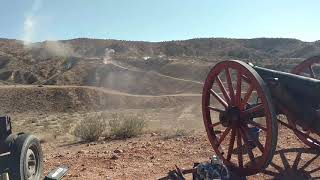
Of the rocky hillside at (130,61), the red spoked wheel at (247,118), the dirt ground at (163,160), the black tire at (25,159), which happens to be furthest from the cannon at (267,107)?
the rocky hillside at (130,61)

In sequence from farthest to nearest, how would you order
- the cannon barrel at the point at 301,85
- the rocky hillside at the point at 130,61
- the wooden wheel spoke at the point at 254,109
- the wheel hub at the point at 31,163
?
1. the rocky hillside at the point at 130,61
2. the wheel hub at the point at 31,163
3. the wooden wheel spoke at the point at 254,109
4. the cannon barrel at the point at 301,85

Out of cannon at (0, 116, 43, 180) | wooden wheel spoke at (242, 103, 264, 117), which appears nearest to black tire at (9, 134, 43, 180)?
cannon at (0, 116, 43, 180)

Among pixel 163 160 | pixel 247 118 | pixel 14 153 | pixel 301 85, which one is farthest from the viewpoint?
pixel 163 160

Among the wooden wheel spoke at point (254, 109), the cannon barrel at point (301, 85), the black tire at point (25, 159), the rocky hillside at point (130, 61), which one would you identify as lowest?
the rocky hillside at point (130, 61)

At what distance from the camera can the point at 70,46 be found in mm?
100062

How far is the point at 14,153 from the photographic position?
302 inches

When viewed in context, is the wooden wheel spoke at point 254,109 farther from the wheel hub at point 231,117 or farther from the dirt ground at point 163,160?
the dirt ground at point 163,160

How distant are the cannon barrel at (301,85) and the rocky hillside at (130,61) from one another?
43393 mm

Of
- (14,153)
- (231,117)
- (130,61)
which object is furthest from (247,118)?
(130,61)

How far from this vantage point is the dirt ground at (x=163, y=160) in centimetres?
892

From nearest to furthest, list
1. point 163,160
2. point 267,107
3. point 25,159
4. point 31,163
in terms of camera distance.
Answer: point 267,107
point 25,159
point 31,163
point 163,160

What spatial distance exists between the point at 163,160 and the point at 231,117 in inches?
104

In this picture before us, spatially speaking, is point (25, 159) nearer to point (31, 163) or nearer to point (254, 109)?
point (31, 163)

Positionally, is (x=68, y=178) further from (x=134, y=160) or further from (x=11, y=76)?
(x=11, y=76)
